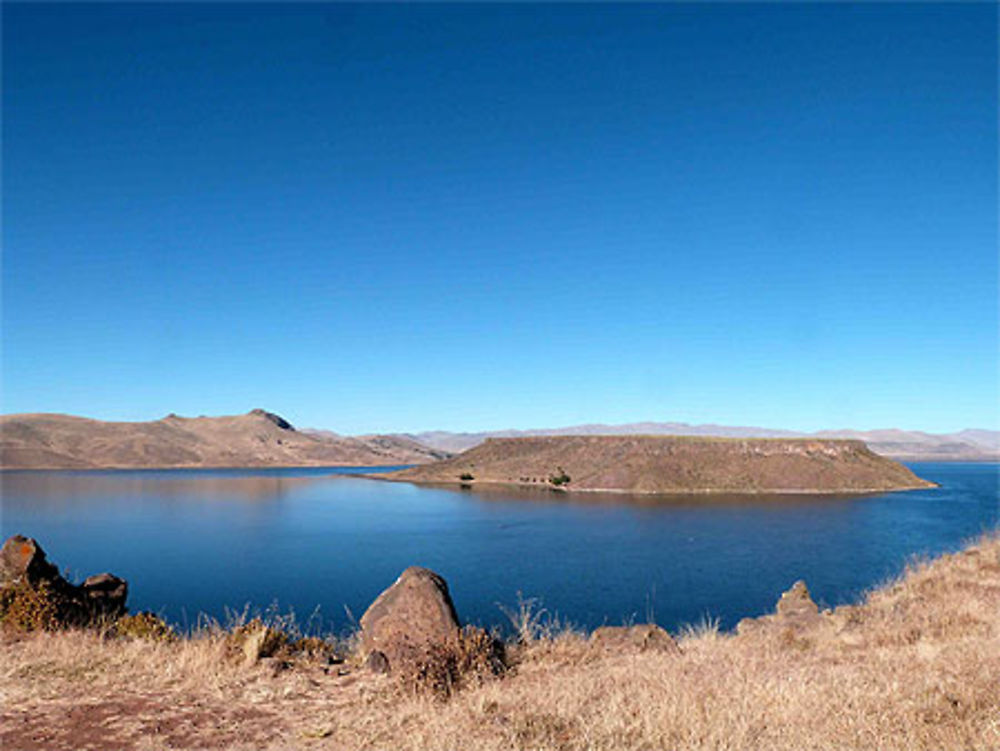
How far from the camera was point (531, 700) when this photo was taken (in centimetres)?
728

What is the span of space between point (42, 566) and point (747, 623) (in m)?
15.3

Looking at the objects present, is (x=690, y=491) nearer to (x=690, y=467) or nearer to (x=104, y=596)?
(x=690, y=467)

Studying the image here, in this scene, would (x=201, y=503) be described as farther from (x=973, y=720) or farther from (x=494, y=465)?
(x=973, y=720)

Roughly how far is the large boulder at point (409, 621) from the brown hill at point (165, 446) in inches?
6081

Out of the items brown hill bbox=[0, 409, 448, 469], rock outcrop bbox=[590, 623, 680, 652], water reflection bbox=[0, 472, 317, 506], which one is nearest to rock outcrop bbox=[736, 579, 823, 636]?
rock outcrop bbox=[590, 623, 680, 652]

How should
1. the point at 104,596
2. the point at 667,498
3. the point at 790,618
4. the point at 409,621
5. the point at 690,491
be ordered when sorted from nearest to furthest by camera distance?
the point at 409,621 → the point at 104,596 → the point at 790,618 → the point at 667,498 → the point at 690,491

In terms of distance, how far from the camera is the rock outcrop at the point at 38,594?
1098 centimetres

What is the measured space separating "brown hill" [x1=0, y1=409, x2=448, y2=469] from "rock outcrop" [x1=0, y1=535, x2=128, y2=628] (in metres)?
148

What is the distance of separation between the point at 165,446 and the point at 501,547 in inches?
5810

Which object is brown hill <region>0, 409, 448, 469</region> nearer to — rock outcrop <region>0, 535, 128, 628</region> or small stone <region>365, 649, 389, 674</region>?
rock outcrop <region>0, 535, 128, 628</region>

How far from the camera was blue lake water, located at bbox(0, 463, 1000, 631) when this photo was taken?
23.6 meters

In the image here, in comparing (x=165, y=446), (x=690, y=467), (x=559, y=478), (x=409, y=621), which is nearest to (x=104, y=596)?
(x=409, y=621)

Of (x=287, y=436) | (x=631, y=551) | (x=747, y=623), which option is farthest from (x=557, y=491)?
(x=287, y=436)

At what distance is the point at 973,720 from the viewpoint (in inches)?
243
